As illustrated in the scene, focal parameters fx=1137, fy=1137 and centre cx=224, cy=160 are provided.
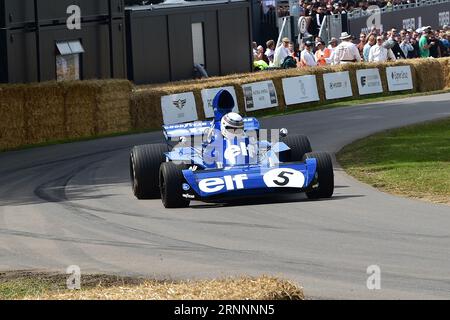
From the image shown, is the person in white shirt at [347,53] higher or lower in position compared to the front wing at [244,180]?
higher

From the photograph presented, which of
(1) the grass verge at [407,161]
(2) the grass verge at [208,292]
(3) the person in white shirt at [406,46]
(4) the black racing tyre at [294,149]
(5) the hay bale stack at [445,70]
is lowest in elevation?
(1) the grass verge at [407,161]

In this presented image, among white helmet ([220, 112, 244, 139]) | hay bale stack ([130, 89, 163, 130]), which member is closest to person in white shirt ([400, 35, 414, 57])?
hay bale stack ([130, 89, 163, 130])

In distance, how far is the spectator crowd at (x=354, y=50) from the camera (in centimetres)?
3216

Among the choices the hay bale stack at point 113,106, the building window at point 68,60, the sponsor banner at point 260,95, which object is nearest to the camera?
the hay bale stack at point 113,106

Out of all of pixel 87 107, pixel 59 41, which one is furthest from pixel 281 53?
pixel 87 107

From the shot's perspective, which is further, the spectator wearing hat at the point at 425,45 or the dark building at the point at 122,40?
the spectator wearing hat at the point at 425,45

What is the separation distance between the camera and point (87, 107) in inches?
1007

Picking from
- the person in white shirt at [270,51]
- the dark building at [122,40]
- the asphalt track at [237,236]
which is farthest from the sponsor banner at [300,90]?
the asphalt track at [237,236]

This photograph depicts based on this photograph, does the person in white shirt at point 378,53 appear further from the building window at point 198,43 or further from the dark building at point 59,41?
the dark building at point 59,41

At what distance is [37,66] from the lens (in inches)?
1125

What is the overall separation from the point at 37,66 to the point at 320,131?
8461mm

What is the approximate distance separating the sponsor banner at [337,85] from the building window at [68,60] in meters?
6.58

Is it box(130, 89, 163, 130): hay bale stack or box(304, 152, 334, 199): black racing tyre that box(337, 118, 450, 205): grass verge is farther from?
box(130, 89, 163, 130): hay bale stack

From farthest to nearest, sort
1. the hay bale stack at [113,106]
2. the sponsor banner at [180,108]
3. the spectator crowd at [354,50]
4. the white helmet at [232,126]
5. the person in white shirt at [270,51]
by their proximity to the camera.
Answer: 1. the person in white shirt at [270,51]
2. the spectator crowd at [354,50]
3. the sponsor banner at [180,108]
4. the hay bale stack at [113,106]
5. the white helmet at [232,126]
